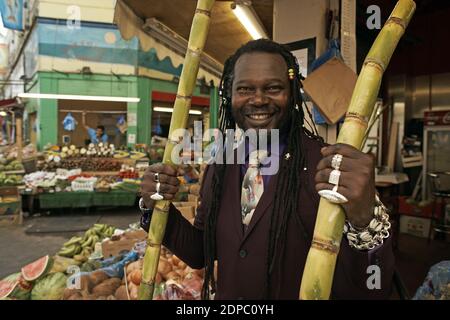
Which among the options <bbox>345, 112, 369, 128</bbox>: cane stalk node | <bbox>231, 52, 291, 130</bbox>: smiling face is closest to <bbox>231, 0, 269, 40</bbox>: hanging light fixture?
<bbox>231, 52, 291, 130</bbox>: smiling face

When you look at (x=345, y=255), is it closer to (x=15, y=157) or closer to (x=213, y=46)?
(x=213, y=46)

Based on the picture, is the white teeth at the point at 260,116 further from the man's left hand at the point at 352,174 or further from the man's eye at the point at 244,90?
the man's left hand at the point at 352,174

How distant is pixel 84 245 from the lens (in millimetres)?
4992

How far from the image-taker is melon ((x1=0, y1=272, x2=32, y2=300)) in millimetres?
3555

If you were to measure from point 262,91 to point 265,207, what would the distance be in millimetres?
451

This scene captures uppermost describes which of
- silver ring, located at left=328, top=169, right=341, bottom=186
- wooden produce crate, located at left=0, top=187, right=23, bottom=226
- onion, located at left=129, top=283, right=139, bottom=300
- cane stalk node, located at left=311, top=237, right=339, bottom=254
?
silver ring, located at left=328, top=169, right=341, bottom=186

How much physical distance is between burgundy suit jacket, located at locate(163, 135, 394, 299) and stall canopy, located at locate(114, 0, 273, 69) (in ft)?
9.12

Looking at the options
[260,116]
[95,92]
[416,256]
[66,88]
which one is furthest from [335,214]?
[66,88]

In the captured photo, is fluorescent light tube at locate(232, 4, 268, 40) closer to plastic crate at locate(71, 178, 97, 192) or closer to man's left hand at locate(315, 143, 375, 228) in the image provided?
man's left hand at locate(315, 143, 375, 228)

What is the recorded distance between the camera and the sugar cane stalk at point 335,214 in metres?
0.88

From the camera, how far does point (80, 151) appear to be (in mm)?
10109

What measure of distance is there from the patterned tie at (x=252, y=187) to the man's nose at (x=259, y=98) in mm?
223
